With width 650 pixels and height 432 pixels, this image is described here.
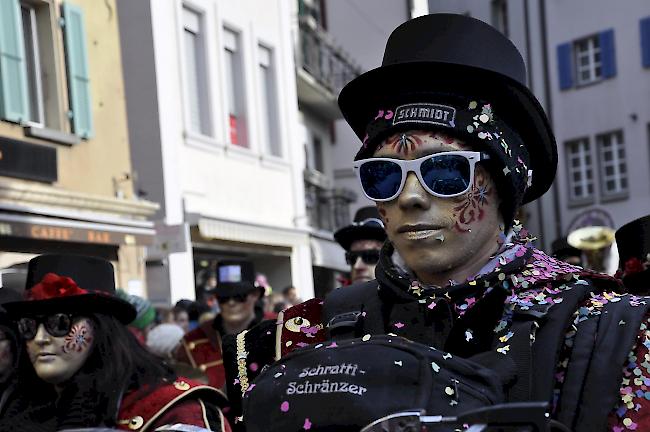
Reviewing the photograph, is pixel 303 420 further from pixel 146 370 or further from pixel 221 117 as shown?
pixel 221 117

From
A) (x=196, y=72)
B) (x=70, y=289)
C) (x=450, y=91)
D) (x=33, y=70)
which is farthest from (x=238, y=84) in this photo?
(x=450, y=91)

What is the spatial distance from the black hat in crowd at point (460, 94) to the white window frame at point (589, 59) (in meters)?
27.8

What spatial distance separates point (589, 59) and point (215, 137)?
1466 cm

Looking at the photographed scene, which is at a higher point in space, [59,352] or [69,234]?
[69,234]

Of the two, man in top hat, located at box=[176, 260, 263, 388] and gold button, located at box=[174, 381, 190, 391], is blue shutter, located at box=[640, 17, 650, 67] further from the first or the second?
gold button, located at box=[174, 381, 190, 391]

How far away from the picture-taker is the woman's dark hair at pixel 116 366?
4.51 metres

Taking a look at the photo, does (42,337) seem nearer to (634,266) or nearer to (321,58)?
(634,266)

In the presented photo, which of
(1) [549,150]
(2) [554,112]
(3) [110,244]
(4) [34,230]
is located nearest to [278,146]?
(3) [110,244]

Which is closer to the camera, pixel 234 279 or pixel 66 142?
pixel 234 279

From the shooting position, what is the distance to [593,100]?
29203 millimetres

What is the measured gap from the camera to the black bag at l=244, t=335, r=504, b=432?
159 centimetres

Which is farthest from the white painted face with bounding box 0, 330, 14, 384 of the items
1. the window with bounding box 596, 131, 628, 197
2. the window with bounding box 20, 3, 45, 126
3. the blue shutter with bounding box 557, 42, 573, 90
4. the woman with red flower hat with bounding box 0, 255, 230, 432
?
the blue shutter with bounding box 557, 42, 573, 90

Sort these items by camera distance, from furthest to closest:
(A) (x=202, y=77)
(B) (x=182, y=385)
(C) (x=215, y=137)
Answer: (C) (x=215, y=137)
(A) (x=202, y=77)
(B) (x=182, y=385)

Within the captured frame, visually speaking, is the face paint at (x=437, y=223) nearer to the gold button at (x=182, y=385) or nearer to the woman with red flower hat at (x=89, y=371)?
the woman with red flower hat at (x=89, y=371)
